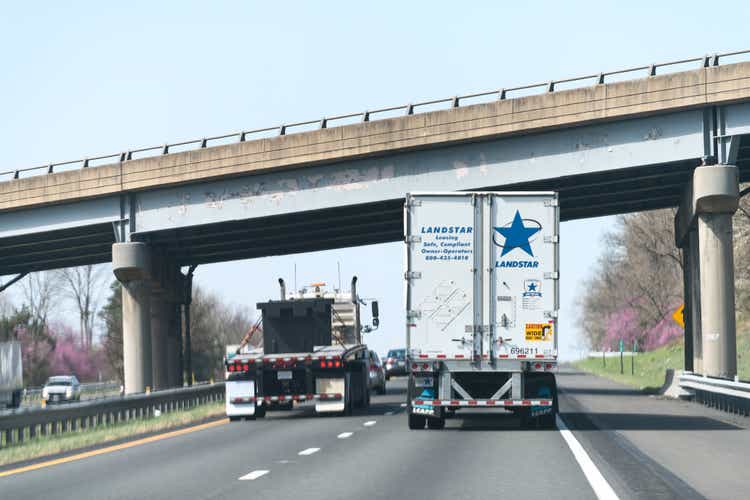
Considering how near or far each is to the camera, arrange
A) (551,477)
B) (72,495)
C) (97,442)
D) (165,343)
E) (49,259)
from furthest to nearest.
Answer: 1. (49,259)
2. (165,343)
3. (97,442)
4. (551,477)
5. (72,495)

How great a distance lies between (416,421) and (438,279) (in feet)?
9.19

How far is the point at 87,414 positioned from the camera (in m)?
25.5

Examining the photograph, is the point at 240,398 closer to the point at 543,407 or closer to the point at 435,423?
the point at 435,423

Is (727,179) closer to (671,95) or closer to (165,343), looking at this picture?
(671,95)

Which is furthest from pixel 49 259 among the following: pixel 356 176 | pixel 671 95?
pixel 671 95

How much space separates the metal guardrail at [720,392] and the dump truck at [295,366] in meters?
8.20

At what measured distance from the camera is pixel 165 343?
5216 cm

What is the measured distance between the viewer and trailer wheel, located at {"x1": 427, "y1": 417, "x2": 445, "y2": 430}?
77.6ft

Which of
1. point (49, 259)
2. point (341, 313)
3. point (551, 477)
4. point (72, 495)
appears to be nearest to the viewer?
point (72, 495)

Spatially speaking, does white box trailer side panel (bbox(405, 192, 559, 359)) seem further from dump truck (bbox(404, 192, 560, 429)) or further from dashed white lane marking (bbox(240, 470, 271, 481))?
dashed white lane marking (bbox(240, 470, 271, 481))

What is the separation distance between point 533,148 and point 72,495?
27.3 metres

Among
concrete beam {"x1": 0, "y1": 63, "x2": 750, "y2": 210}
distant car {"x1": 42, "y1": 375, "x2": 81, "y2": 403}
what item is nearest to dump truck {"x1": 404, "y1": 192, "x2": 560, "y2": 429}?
concrete beam {"x1": 0, "y1": 63, "x2": 750, "y2": 210}

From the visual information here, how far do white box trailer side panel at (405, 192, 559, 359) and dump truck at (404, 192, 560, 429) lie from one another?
0.02m

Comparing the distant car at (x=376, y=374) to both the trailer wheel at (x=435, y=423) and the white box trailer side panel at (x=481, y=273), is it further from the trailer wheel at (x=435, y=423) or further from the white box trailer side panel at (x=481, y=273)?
the white box trailer side panel at (x=481, y=273)
